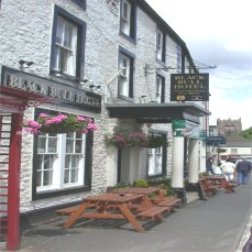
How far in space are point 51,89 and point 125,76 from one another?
20.8ft

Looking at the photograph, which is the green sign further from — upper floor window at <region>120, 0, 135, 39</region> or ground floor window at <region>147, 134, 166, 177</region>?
ground floor window at <region>147, 134, 166, 177</region>

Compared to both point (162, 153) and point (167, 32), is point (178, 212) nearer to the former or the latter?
point (162, 153)

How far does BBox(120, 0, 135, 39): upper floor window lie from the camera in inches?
756

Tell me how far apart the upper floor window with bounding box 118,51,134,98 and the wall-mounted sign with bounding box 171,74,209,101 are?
202 centimetres

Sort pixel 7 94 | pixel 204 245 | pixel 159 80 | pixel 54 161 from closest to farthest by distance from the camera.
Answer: pixel 7 94
pixel 204 245
pixel 54 161
pixel 159 80

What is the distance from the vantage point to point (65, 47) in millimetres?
14742

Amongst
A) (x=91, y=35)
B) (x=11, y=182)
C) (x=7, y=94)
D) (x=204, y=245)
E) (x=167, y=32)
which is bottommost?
(x=204, y=245)

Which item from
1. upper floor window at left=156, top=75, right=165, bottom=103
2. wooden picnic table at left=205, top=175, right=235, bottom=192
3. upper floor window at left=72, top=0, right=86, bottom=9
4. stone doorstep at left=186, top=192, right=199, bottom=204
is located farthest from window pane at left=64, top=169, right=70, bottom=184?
wooden picnic table at left=205, top=175, right=235, bottom=192

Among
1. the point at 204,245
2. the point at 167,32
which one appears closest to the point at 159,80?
the point at 167,32

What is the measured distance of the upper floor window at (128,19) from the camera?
63.0 ft

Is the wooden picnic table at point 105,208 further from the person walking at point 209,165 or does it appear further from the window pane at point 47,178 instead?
the person walking at point 209,165

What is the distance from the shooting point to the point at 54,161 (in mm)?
14219

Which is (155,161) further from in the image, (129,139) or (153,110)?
(153,110)

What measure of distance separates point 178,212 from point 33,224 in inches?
181
